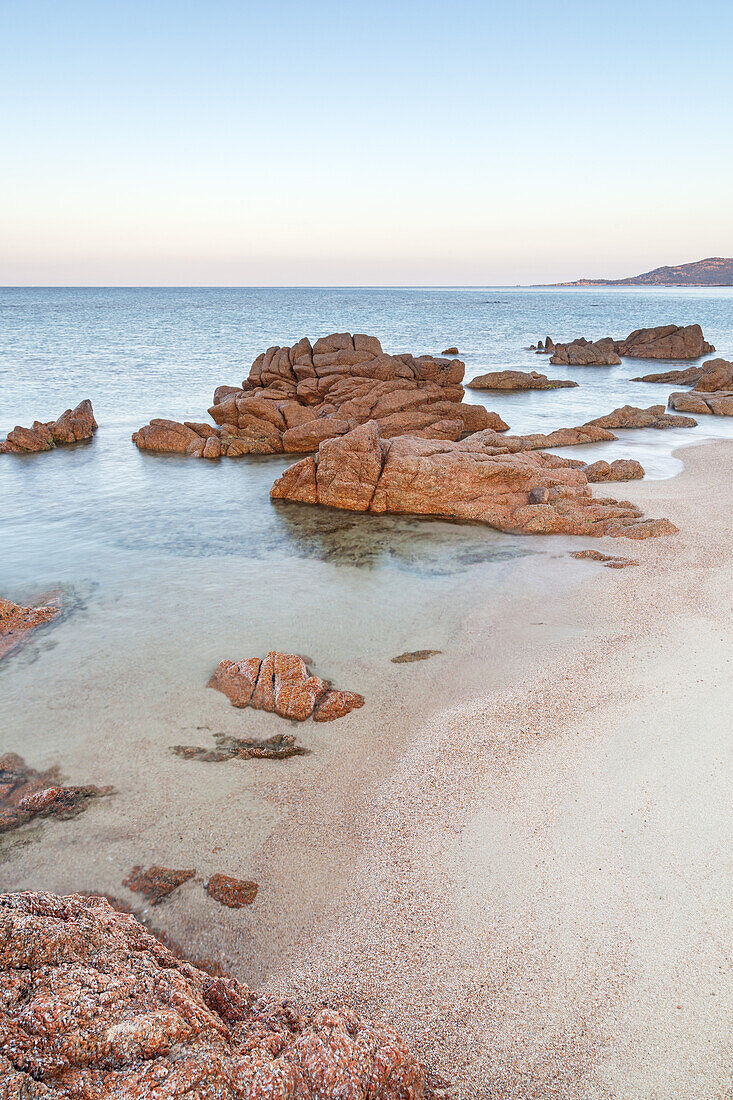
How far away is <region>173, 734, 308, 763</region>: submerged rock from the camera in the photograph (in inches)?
304

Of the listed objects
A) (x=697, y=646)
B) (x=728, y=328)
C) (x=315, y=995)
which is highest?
(x=728, y=328)

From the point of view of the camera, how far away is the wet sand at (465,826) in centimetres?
455

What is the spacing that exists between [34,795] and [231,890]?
9.35ft

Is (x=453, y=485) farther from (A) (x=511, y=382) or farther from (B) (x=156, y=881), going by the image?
(A) (x=511, y=382)

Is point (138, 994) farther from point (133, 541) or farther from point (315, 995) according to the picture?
point (133, 541)

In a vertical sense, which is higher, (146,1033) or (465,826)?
(146,1033)

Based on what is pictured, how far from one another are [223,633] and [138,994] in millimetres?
7466

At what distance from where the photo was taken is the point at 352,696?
877cm

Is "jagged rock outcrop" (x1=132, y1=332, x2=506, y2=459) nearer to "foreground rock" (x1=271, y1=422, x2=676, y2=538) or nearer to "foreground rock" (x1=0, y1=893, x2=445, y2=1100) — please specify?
"foreground rock" (x1=271, y1=422, x2=676, y2=538)

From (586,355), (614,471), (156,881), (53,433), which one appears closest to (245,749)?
(156,881)

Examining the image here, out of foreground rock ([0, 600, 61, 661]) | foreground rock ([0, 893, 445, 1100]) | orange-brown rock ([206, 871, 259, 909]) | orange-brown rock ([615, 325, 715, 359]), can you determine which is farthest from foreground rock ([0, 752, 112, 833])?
orange-brown rock ([615, 325, 715, 359])

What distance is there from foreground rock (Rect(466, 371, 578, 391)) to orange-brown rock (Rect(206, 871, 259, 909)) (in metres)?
39.3

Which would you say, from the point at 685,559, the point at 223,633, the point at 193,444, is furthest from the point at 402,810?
the point at 193,444

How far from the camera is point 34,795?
23.3 ft
